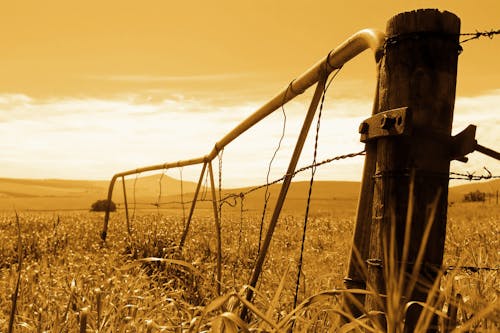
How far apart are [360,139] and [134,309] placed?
2063mm

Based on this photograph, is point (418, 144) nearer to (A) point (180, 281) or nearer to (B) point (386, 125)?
(B) point (386, 125)

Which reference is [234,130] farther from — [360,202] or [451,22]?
[451,22]

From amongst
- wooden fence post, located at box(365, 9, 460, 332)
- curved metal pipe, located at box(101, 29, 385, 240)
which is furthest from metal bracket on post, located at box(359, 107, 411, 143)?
curved metal pipe, located at box(101, 29, 385, 240)

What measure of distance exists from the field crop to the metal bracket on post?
1.71ft

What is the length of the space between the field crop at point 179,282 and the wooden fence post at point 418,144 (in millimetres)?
176

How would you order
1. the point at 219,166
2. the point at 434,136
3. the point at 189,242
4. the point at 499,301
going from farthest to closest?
the point at 189,242
the point at 219,166
the point at 434,136
the point at 499,301

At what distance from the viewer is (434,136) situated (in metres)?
1.95

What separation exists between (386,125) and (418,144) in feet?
0.48

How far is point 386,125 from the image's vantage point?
2006 millimetres

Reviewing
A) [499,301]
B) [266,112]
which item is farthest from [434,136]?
[266,112]

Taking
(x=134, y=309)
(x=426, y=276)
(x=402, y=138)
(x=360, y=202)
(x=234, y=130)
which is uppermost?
(x=234, y=130)

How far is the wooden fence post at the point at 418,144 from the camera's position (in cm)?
194

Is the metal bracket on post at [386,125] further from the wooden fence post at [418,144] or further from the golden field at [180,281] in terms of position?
the golden field at [180,281]

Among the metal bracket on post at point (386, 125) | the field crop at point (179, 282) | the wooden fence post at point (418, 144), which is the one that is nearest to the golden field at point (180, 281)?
the field crop at point (179, 282)
